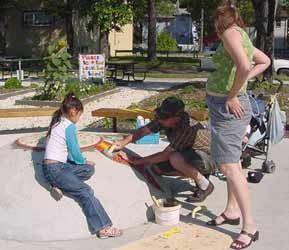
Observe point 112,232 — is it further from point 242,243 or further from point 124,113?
point 124,113

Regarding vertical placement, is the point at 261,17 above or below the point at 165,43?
above

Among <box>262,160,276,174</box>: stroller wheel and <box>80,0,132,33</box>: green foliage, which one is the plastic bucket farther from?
<box>80,0,132,33</box>: green foliage

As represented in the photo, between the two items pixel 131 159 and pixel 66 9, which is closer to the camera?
pixel 131 159

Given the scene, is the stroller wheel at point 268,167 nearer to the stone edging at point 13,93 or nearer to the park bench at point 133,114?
the park bench at point 133,114

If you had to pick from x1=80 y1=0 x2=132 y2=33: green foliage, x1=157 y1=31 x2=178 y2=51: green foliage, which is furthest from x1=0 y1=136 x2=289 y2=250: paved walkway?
x1=157 y1=31 x2=178 y2=51: green foliage

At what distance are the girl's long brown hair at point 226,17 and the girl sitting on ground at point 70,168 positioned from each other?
1.39 m

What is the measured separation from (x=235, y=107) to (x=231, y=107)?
31 mm

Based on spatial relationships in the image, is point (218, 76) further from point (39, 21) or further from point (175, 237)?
point (39, 21)

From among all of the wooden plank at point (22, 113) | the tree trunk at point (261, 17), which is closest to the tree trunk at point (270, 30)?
the tree trunk at point (261, 17)

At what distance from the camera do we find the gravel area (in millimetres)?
11625

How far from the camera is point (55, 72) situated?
14039 millimetres

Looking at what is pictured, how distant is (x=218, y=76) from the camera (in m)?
4.94

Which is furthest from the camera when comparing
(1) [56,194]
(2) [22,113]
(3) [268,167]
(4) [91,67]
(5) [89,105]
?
(4) [91,67]

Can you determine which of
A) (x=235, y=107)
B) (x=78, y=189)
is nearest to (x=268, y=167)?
(x=235, y=107)
